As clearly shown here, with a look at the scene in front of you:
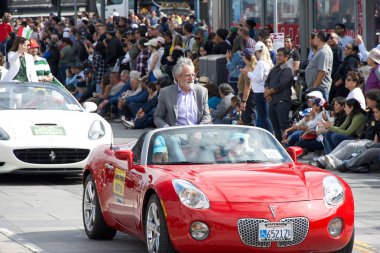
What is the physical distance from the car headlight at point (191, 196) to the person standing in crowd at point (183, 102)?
345 centimetres

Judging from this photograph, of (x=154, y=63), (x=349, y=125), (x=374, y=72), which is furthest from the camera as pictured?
(x=154, y=63)

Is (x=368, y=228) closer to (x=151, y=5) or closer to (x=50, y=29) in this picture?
(x=50, y=29)

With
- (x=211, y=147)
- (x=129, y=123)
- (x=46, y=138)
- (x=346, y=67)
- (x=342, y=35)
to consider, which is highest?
(x=342, y=35)

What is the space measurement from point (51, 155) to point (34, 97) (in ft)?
4.91

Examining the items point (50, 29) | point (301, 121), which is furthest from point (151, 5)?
point (301, 121)

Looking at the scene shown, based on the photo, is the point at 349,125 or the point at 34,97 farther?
the point at 349,125

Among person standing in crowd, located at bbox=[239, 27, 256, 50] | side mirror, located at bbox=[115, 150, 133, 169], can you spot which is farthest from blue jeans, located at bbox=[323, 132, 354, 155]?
side mirror, located at bbox=[115, 150, 133, 169]

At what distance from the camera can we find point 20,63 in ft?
65.3

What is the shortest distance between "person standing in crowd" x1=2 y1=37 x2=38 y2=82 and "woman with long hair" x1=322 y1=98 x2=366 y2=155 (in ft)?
17.9

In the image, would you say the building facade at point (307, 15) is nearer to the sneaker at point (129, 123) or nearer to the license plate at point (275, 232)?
the sneaker at point (129, 123)

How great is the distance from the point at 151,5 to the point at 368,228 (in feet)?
133

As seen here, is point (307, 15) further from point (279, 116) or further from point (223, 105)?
point (279, 116)

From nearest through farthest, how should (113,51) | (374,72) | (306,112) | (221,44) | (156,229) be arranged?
(156,229) → (374,72) → (306,112) → (221,44) → (113,51)

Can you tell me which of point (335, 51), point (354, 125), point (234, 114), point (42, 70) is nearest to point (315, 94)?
point (354, 125)
